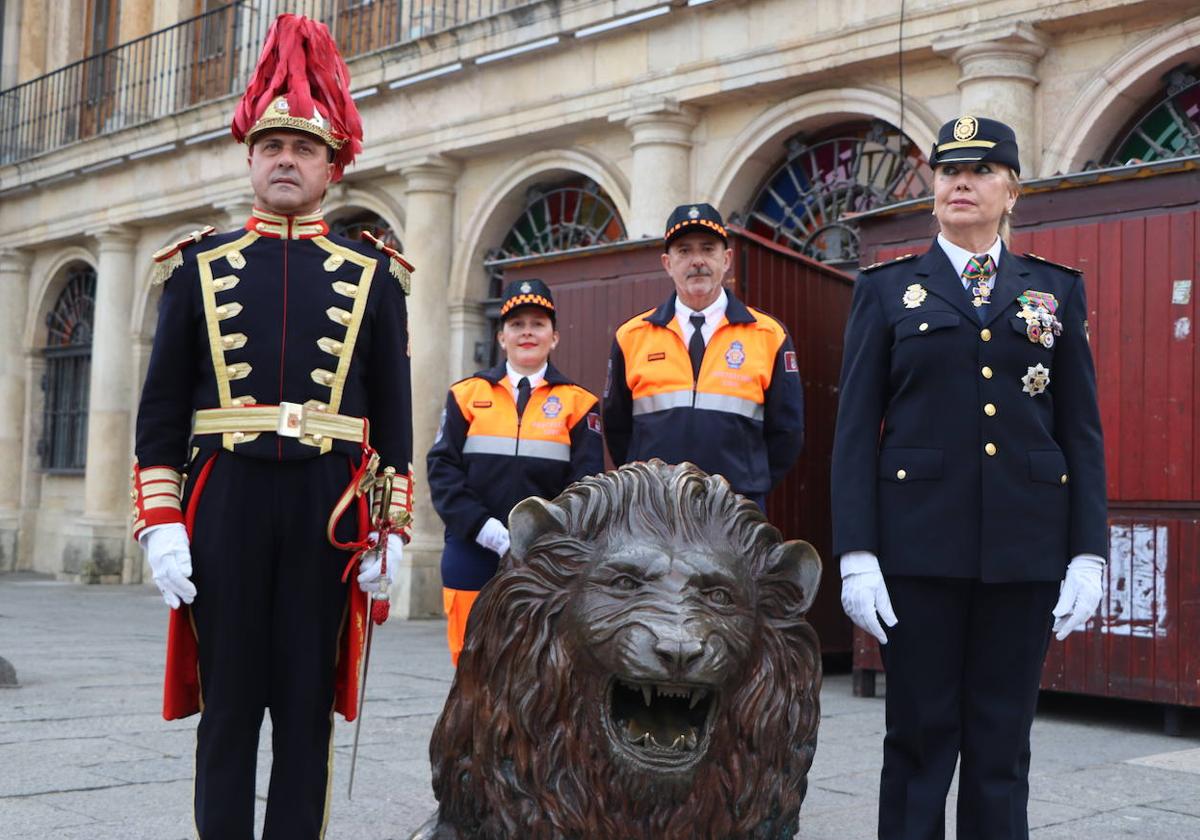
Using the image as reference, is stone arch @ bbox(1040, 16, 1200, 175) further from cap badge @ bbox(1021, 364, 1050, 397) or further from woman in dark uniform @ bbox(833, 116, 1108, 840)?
cap badge @ bbox(1021, 364, 1050, 397)

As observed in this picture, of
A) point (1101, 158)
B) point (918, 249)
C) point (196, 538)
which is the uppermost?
point (1101, 158)

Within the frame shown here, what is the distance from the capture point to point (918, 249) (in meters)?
6.96

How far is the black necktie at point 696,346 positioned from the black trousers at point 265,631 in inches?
67.0

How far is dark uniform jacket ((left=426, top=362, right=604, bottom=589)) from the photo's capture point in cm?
475

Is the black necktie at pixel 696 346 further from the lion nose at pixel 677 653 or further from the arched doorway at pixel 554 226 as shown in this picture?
the arched doorway at pixel 554 226

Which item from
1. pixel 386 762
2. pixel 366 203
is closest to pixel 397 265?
pixel 386 762

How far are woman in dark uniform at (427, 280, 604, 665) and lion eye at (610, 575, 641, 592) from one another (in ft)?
7.09

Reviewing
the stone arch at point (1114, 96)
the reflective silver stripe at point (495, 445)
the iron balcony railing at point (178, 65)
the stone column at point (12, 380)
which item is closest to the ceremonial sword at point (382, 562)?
the reflective silver stripe at point (495, 445)

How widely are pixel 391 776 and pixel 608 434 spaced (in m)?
1.38

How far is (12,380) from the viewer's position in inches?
728

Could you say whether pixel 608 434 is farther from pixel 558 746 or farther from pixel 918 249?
pixel 918 249

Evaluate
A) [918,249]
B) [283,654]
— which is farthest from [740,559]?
[918,249]

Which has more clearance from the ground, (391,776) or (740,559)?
(740,559)

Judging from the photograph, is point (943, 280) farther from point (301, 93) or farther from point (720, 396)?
point (301, 93)
